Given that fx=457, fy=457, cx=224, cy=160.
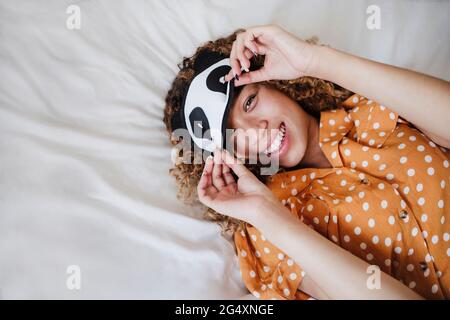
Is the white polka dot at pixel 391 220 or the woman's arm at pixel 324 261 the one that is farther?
the white polka dot at pixel 391 220

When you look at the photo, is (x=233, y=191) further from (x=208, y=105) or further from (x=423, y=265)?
(x=423, y=265)

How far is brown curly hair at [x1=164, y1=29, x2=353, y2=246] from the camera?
41.0 inches

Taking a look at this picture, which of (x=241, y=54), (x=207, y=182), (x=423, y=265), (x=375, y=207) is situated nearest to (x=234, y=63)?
(x=241, y=54)

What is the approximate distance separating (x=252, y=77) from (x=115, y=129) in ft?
1.10

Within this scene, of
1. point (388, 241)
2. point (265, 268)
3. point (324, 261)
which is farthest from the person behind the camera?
point (265, 268)

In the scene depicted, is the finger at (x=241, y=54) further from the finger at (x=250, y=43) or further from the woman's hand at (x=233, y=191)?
the woman's hand at (x=233, y=191)

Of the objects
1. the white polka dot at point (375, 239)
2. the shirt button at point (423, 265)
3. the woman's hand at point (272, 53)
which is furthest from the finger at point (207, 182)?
the shirt button at point (423, 265)

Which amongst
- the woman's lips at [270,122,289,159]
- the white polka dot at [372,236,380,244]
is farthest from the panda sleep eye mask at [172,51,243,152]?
the white polka dot at [372,236,380,244]

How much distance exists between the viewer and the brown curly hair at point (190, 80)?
104cm

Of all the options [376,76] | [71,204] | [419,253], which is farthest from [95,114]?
[419,253]

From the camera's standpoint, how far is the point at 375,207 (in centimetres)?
91

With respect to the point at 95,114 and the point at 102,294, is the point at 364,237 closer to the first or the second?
the point at 102,294

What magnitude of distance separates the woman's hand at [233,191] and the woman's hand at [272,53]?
201 millimetres

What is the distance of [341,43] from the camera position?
1283 millimetres
